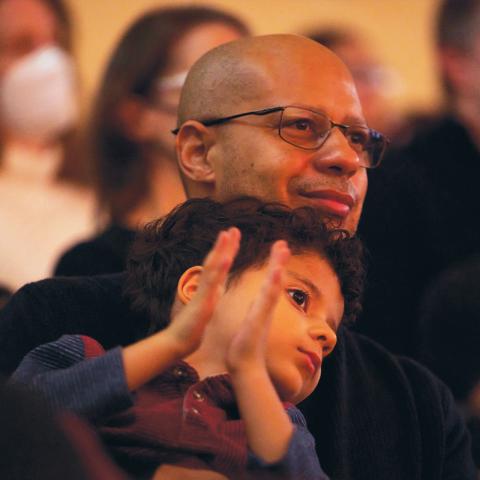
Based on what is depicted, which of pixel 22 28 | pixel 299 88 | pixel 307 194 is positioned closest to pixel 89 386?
pixel 307 194

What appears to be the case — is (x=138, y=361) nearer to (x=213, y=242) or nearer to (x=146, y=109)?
(x=213, y=242)

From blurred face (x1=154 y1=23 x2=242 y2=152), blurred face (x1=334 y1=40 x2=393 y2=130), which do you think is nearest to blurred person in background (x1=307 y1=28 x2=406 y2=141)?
blurred face (x1=334 y1=40 x2=393 y2=130)

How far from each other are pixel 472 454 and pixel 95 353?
784 millimetres

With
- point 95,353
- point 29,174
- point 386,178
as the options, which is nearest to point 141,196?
point 386,178

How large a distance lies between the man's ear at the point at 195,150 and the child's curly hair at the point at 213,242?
0.21 m

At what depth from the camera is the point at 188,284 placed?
1.64m

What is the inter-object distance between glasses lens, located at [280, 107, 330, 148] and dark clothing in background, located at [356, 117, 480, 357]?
0.69 metres

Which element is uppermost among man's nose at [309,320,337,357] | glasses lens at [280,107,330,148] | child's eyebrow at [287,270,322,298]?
Answer: glasses lens at [280,107,330,148]

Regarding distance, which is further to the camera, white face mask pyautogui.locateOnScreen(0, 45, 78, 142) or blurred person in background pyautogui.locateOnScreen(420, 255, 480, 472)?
white face mask pyautogui.locateOnScreen(0, 45, 78, 142)

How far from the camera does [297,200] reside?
1.90 m

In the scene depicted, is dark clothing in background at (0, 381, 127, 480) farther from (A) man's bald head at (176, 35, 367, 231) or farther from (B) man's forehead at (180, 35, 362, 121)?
(B) man's forehead at (180, 35, 362, 121)

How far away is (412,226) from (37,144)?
Answer: 5.41 ft

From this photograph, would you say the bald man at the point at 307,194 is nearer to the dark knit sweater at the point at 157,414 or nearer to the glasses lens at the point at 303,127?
the glasses lens at the point at 303,127

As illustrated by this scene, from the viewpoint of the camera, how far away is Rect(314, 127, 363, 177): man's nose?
1904 mm
